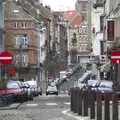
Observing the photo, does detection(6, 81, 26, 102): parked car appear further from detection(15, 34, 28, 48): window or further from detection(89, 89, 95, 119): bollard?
detection(15, 34, 28, 48): window

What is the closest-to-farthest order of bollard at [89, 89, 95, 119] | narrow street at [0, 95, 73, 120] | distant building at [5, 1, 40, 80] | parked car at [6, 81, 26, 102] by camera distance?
bollard at [89, 89, 95, 119]
narrow street at [0, 95, 73, 120]
parked car at [6, 81, 26, 102]
distant building at [5, 1, 40, 80]

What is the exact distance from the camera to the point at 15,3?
451 ft

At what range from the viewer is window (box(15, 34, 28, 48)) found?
138 metres

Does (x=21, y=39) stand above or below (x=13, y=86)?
above

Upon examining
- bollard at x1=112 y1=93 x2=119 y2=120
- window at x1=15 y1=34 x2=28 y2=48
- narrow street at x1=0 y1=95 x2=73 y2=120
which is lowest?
narrow street at x1=0 y1=95 x2=73 y2=120

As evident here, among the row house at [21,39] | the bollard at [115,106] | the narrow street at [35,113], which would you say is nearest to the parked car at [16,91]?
the narrow street at [35,113]

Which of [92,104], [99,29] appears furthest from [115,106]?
[99,29]

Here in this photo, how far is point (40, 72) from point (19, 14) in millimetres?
21050

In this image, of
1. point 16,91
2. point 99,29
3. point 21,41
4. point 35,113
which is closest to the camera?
point 35,113

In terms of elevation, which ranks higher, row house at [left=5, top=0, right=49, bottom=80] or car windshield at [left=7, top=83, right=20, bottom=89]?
row house at [left=5, top=0, right=49, bottom=80]

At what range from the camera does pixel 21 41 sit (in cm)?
13725

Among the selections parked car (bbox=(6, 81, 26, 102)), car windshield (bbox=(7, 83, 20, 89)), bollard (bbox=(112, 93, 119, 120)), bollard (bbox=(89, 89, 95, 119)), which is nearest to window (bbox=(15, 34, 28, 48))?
car windshield (bbox=(7, 83, 20, 89))

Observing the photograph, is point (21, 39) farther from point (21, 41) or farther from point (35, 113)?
point (35, 113)

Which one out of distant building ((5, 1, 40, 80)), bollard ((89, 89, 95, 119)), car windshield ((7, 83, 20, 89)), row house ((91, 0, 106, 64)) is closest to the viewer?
bollard ((89, 89, 95, 119))
